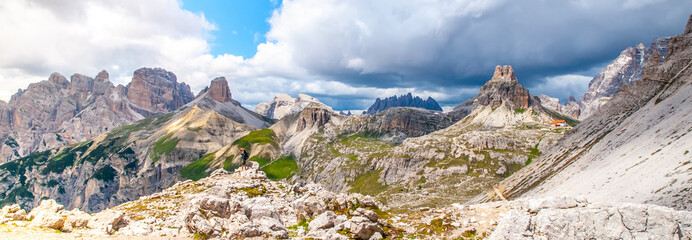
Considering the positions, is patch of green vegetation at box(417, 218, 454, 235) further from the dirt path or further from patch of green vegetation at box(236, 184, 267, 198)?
patch of green vegetation at box(236, 184, 267, 198)

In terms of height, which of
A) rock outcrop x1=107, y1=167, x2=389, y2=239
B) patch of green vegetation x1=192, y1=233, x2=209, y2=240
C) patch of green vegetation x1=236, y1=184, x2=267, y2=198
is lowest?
patch of green vegetation x1=192, y1=233, x2=209, y2=240

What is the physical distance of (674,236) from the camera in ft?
52.1

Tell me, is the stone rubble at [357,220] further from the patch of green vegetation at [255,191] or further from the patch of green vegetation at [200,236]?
the patch of green vegetation at [255,191]

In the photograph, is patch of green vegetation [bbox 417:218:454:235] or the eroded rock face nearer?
the eroded rock face

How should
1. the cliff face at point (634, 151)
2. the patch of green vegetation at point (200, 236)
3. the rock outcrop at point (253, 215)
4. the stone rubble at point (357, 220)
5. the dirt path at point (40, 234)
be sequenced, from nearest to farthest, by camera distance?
the stone rubble at point (357, 220), the dirt path at point (40, 234), the rock outcrop at point (253, 215), the patch of green vegetation at point (200, 236), the cliff face at point (634, 151)

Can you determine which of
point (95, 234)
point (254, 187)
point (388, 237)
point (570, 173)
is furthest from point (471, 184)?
point (95, 234)

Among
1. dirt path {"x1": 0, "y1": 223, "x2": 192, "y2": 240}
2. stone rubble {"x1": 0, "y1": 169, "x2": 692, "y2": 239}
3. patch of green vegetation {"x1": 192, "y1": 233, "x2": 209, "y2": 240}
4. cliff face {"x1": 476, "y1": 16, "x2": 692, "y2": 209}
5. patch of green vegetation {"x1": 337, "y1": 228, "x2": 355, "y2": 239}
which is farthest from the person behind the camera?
cliff face {"x1": 476, "y1": 16, "x2": 692, "y2": 209}

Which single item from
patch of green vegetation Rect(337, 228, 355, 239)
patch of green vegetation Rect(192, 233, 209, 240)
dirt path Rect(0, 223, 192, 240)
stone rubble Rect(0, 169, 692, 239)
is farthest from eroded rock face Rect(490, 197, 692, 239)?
dirt path Rect(0, 223, 192, 240)

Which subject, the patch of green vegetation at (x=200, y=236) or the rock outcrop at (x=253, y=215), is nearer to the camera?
the rock outcrop at (x=253, y=215)

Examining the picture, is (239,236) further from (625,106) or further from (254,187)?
(625,106)

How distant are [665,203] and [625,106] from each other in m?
80.9

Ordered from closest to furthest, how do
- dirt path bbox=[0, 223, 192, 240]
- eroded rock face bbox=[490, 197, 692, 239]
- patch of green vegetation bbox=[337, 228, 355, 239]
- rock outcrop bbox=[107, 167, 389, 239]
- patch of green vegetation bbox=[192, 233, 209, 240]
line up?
eroded rock face bbox=[490, 197, 692, 239] → dirt path bbox=[0, 223, 192, 240] → patch of green vegetation bbox=[337, 228, 355, 239] → rock outcrop bbox=[107, 167, 389, 239] → patch of green vegetation bbox=[192, 233, 209, 240]

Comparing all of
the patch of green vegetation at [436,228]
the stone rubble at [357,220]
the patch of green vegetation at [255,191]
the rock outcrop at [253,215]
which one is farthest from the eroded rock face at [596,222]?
the patch of green vegetation at [255,191]

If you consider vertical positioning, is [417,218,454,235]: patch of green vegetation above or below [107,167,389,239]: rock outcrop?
below
